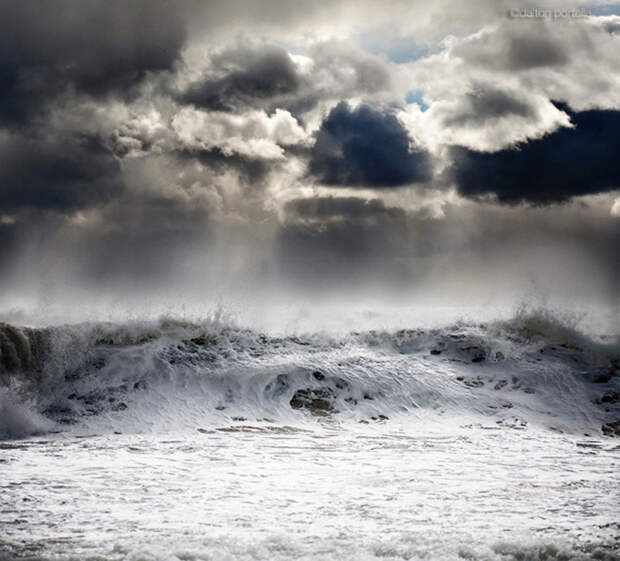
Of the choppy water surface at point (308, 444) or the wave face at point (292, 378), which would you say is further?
the wave face at point (292, 378)

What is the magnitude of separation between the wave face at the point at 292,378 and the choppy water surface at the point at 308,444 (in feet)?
0.14

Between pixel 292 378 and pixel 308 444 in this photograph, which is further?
pixel 292 378

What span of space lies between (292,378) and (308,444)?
3.28 meters

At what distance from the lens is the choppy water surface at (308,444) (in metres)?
5.31

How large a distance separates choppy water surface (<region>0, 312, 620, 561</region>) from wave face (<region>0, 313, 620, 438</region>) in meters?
0.04

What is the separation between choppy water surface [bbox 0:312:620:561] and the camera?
17.4 ft

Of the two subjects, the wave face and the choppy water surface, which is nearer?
the choppy water surface

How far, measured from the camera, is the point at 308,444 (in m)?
9.61

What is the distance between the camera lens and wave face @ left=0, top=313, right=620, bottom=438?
11.2 meters

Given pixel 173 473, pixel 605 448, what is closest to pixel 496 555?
pixel 173 473

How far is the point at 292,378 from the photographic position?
1284 cm

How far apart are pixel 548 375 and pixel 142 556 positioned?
11.0m

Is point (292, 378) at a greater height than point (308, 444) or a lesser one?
greater

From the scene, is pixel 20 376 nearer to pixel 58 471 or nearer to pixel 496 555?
pixel 58 471
